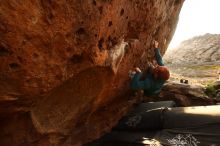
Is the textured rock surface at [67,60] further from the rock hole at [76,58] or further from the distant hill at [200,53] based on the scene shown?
the distant hill at [200,53]

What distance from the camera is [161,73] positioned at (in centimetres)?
750

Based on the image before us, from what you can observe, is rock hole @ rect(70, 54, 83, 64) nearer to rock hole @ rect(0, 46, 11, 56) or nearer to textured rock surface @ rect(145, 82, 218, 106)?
rock hole @ rect(0, 46, 11, 56)

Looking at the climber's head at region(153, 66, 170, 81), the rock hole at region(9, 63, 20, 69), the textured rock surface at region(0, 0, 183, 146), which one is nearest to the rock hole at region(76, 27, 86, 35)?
the textured rock surface at region(0, 0, 183, 146)

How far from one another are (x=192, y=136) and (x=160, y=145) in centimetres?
90

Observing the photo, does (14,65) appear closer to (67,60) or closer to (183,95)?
(67,60)

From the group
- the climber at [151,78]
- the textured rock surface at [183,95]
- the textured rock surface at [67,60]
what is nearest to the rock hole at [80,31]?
the textured rock surface at [67,60]

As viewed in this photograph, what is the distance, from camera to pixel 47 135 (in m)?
6.71

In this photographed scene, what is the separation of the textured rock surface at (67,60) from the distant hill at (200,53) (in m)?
26.5

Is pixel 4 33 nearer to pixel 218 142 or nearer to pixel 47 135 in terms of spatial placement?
pixel 47 135

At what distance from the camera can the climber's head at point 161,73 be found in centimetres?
746

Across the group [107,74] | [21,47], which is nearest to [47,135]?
[107,74]

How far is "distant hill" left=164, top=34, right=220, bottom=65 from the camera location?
34253mm

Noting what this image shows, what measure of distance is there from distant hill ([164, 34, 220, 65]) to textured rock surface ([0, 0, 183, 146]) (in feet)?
86.9

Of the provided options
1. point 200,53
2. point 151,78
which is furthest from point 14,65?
point 200,53
